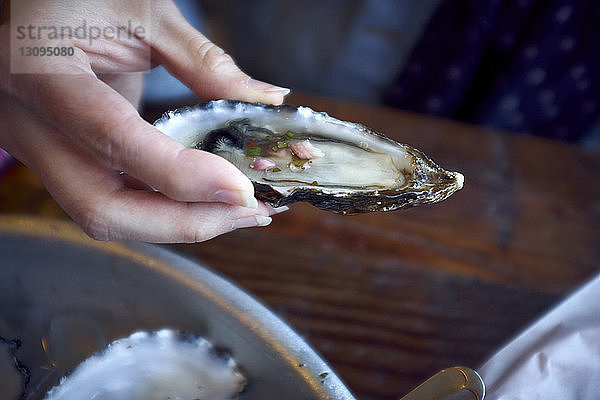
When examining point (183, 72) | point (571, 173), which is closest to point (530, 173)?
point (571, 173)

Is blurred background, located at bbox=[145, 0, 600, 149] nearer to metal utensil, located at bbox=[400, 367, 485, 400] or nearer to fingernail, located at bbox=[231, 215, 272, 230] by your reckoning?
fingernail, located at bbox=[231, 215, 272, 230]

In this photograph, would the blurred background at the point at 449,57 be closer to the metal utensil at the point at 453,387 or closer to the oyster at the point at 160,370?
the oyster at the point at 160,370

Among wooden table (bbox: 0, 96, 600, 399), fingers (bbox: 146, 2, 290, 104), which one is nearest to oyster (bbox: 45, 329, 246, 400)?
wooden table (bbox: 0, 96, 600, 399)

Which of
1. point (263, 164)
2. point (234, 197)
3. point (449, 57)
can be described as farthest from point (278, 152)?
point (449, 57)

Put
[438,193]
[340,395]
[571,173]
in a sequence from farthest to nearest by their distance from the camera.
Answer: [571,173]
[438,193]
[340,395]

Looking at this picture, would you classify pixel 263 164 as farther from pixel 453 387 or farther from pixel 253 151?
pixel 453 387

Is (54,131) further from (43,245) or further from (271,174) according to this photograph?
(271,174)
